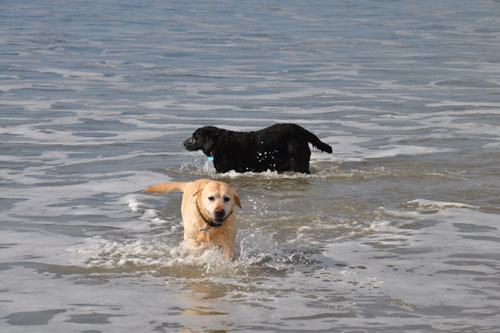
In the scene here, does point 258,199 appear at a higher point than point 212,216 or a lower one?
lower

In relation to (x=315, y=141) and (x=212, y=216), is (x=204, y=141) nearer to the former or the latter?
(x=315, y=141)

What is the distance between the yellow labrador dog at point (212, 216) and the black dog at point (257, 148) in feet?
12.7

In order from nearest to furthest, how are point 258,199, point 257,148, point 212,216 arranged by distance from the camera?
1. point 212,216
2. point 258,199
3. point 257,148

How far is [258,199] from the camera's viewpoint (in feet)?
31.8

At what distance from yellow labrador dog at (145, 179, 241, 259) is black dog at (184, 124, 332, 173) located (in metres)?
3.86

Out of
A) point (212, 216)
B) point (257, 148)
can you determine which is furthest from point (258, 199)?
point (212, 216)

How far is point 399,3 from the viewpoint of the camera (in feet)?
192

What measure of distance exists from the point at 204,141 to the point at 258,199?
185 centimetres

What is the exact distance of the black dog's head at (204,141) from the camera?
11234mm

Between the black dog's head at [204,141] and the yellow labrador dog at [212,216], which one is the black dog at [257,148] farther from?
the yellow labrador dog at [212,216]

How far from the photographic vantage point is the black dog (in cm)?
1116

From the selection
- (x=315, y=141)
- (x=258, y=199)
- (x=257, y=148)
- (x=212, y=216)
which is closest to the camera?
(x=212, y=216)

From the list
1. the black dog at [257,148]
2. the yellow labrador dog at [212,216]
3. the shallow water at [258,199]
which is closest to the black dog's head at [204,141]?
the black dog at [257,148]

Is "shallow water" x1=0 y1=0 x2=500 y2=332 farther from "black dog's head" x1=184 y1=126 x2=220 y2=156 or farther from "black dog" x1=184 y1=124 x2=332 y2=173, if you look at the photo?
"black dog's head" x1=184 y1=126 x2=220 y2=156
